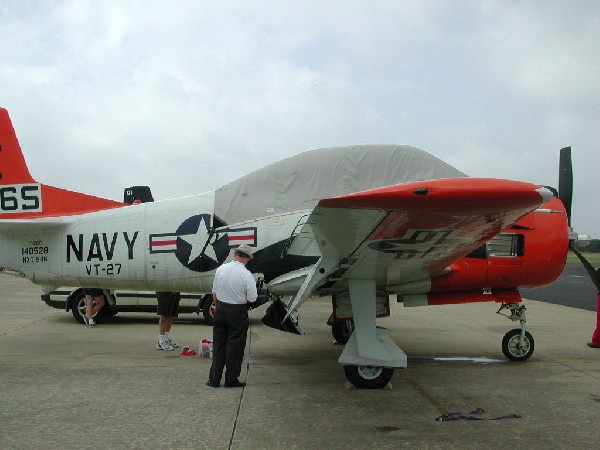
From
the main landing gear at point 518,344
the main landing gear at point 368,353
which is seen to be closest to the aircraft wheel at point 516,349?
the main landing gear at point 518,344

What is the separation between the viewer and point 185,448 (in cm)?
401

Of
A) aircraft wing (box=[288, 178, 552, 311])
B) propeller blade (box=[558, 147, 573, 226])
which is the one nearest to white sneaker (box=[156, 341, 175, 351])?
aircraft wing (box=[288, 178, 552, 311])

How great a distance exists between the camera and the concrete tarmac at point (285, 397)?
4273 mm

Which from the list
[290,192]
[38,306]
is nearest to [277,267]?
[290,192]

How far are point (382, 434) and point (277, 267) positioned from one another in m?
2.96

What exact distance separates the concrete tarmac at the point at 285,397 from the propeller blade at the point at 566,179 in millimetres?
2167

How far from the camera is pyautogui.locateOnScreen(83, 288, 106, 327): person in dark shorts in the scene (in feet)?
35.8

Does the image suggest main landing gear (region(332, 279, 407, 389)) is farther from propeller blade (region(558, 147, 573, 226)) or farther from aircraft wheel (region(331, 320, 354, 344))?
propeller blade (region(558, 147, 573, 226))

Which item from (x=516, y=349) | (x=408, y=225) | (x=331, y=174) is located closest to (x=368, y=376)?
(x=408, y=225)

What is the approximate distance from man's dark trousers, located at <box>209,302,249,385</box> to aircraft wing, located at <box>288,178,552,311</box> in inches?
23.9

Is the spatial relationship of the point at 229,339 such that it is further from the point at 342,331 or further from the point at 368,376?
the point at 342,331

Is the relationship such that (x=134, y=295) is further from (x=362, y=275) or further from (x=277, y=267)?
(x=362, y=275)

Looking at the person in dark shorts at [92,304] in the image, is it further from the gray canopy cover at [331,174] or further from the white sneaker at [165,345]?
the gray canopy cover at [331,174]

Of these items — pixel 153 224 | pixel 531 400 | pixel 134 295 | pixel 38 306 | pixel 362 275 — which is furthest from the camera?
pixel 38 306
